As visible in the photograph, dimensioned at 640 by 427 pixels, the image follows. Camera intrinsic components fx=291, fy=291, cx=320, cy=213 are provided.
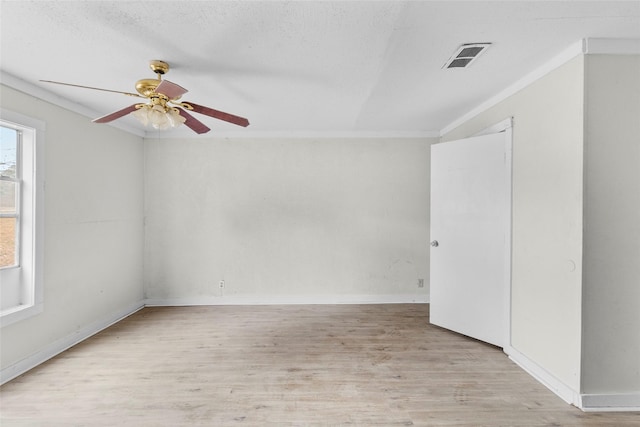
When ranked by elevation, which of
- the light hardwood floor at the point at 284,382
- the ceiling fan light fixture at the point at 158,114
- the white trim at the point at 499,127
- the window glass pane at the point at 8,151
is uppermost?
the white trim at the point at 499,127

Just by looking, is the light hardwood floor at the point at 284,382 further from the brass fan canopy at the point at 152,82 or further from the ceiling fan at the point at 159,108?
the brass fan canopy at the point at 152,82

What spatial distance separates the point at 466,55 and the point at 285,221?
9.21 feet

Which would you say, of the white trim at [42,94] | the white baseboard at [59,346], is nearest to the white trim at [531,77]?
the white trim at [42,94]

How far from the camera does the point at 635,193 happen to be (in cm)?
Result: 188

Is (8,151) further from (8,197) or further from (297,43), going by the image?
(297,43)

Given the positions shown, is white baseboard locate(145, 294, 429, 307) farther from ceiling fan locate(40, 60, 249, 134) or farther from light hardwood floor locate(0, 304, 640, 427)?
ceiling fan locate(40, 60, 249, 134)

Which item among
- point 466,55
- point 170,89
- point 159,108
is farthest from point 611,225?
point 159,108

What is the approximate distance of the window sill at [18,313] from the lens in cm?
222

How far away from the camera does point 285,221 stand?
4059mm

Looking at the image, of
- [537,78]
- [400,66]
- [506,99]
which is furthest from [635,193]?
[400,66]

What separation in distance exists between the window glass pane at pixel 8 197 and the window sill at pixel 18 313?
2.61 ft

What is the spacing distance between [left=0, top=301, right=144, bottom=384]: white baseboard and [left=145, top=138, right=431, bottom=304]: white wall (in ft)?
2.05

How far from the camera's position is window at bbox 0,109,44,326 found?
238cm

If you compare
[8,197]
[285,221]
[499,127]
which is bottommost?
[285,221]
